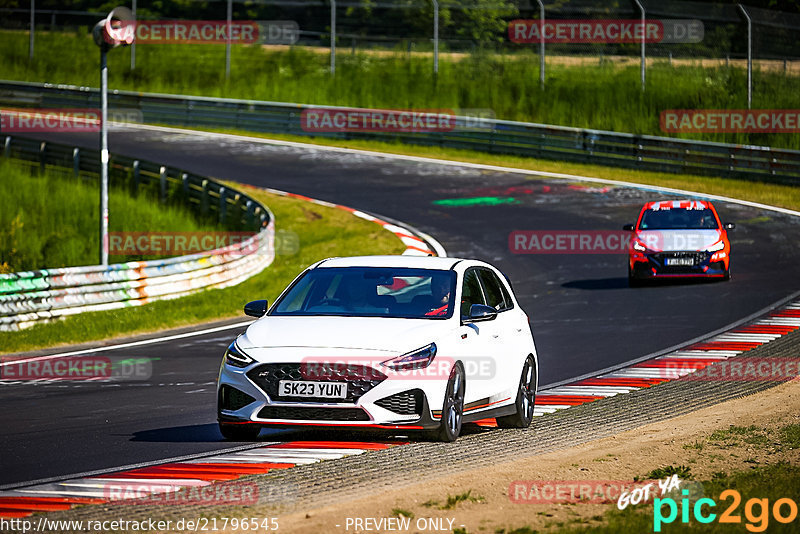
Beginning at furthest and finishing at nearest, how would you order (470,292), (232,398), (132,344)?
(132,344)
(470,292)
(232,398)

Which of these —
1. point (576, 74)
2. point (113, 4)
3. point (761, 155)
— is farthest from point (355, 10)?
point (113, 4)

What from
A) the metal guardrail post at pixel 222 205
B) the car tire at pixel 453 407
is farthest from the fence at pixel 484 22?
the car tire at pixel 453 407

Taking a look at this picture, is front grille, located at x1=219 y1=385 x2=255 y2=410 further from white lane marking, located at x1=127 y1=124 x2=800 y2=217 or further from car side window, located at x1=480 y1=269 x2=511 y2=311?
white lane marking, located at x1=127 y1=124 x2=800 y2=217

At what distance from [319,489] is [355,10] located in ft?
128

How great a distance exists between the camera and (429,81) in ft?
159

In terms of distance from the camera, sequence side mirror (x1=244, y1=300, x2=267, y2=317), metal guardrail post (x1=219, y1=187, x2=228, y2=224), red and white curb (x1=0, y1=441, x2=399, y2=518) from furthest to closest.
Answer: metal guardrail post (x1=219, y1=187, x2=228, y2=224)
side mirror (x1=244, y1=300, x2=267, y2=317)
red and white curb (x1=0, y1=441, x2=399, y2=518)

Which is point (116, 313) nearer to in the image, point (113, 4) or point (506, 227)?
point (506, 227)

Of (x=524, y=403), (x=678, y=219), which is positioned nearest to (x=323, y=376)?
(x=524, y=403)

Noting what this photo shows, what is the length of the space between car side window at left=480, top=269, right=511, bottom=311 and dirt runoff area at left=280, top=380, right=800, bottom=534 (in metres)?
1.61

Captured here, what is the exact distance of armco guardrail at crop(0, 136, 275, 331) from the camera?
19547mm

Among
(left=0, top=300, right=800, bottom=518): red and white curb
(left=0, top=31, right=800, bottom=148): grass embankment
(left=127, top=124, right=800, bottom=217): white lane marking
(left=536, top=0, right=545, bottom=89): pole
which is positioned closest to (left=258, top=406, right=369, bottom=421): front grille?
(left=0, top=300, right=800, bottom=518): red and white curb

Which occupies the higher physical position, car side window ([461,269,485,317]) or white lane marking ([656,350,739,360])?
car side window ([461,269,485,317])

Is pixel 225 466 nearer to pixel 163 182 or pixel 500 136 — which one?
pixel 163 182

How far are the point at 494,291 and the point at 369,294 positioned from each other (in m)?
1.45
